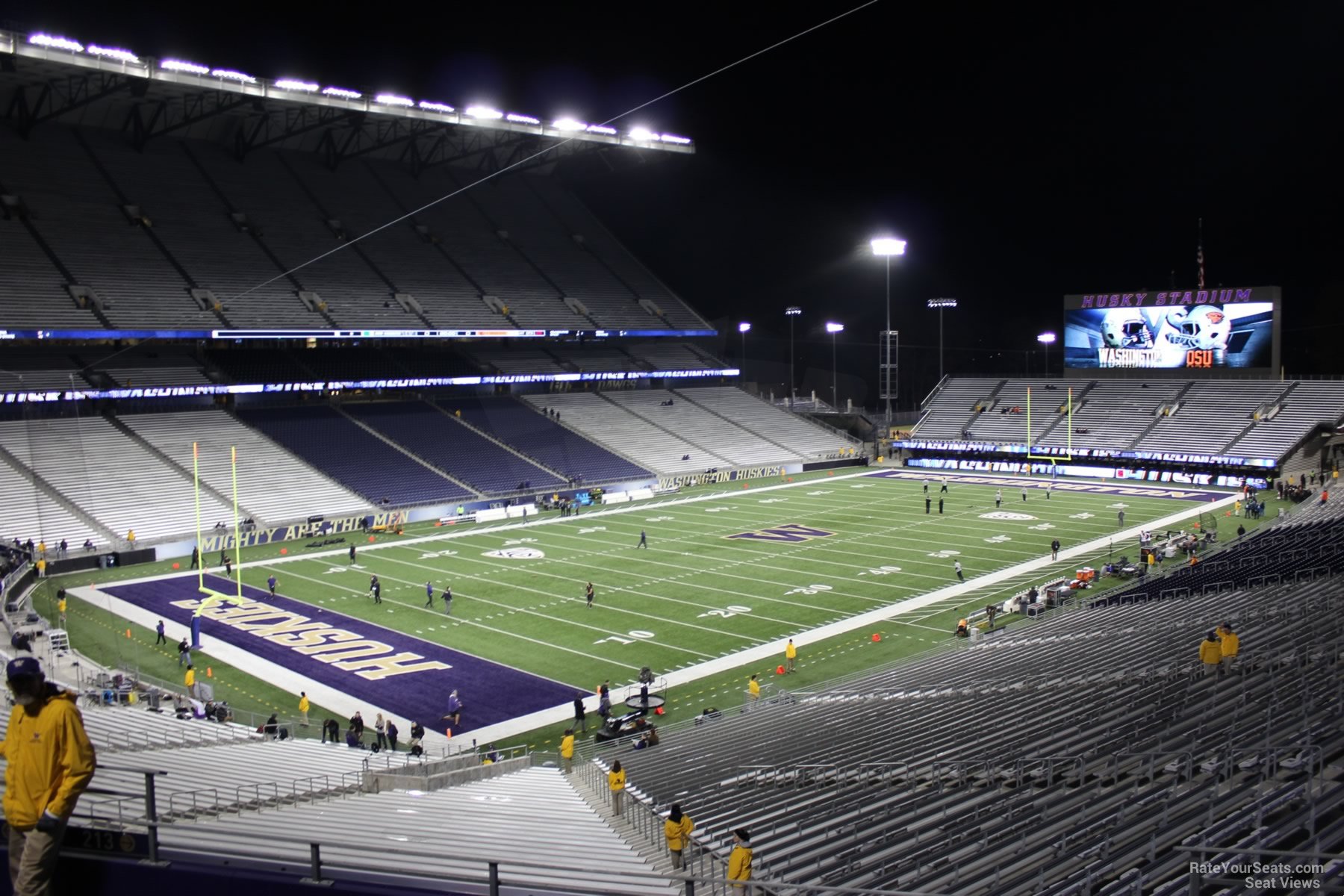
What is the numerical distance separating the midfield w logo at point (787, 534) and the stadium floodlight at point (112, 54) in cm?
2982

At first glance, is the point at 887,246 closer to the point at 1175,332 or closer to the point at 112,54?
the point at 1175,332

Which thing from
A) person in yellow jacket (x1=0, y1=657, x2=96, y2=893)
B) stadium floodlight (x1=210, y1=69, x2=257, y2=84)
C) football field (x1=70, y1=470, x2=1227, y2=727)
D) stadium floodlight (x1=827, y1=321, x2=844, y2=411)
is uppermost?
stadium floodlight (x1=210, y1=69, x2=257, y2=84)

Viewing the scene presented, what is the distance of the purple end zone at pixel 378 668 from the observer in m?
20.1

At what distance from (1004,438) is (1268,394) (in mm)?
13468

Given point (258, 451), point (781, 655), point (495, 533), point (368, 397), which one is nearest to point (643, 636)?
point (781, 655)

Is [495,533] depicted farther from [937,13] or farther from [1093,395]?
[1093,395]

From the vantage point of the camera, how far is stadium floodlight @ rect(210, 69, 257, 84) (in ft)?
141

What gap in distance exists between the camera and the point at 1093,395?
59969 millimetres

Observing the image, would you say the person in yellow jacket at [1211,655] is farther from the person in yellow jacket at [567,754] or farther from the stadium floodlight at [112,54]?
the stadium floodlight at [112,54]

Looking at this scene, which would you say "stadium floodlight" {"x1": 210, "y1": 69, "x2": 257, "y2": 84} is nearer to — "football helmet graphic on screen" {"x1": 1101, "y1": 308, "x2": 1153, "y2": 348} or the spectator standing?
the spectator standing

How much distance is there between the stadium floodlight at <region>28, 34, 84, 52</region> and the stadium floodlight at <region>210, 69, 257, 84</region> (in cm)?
500

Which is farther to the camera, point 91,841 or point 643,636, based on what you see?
point 643,636

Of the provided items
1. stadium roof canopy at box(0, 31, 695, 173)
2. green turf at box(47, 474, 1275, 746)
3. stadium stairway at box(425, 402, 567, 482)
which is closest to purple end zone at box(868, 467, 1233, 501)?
green turf at box(47, 474, 1275, 746)

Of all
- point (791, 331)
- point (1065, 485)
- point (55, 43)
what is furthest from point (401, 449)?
point (791, 331)
